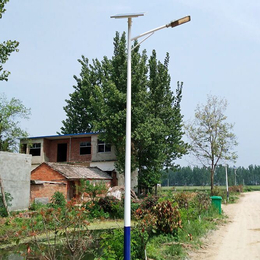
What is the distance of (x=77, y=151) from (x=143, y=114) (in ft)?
29.1

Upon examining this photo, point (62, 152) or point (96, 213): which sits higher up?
point (62, 152)

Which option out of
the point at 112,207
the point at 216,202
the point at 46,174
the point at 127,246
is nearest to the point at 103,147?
the point at 46,174

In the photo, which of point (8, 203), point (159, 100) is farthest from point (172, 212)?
point (159, 100)

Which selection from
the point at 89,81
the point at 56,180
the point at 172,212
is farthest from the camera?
the point at 89,81

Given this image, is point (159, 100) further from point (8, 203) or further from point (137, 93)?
point (8, 203)

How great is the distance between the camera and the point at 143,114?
1054 inches

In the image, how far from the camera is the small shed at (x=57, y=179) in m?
21.4

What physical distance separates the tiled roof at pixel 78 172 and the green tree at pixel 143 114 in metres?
2.00

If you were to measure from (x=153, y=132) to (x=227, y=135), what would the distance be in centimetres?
810

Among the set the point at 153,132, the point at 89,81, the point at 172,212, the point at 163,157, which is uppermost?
the point at 89,81

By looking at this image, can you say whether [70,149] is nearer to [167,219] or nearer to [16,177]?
[16,177]

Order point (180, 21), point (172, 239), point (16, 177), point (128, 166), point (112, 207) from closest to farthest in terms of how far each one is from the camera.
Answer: point (128, 166)
point (180, 21)
point (172, 239)
point (112, 207)
point (16, 177)

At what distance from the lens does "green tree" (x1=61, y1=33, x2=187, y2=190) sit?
26266mm

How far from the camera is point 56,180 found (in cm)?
2483
